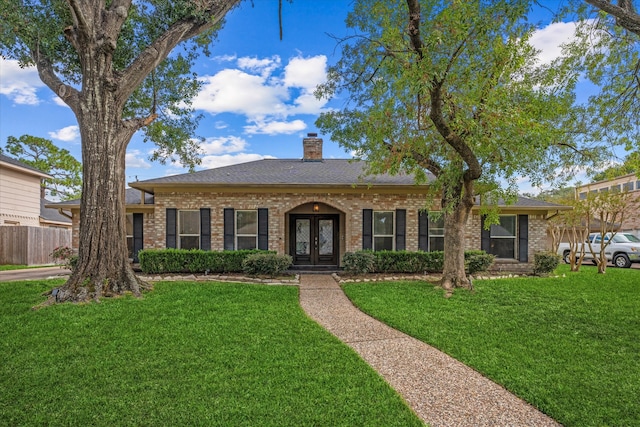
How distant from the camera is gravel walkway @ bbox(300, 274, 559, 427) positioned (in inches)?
115

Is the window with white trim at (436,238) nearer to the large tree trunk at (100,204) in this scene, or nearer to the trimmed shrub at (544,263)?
the trimmed shrub at (544,263)

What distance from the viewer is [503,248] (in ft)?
40.7

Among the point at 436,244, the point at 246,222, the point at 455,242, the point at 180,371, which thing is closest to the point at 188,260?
the point at 246,222

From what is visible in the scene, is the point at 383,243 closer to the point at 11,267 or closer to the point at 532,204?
the point at 532,204

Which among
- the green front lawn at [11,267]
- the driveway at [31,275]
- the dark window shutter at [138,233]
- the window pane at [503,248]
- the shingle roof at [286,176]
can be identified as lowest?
the green front lawn at [11,267]

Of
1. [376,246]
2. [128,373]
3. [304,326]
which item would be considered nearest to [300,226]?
[376,246]

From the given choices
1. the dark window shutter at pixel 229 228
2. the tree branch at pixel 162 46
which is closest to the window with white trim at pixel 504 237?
the dark window shutter at pixel 229 228

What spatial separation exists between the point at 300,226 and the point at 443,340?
8.72 metres

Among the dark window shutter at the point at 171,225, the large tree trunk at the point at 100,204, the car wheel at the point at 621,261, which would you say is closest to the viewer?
the large tree trunk at the point at 100,204

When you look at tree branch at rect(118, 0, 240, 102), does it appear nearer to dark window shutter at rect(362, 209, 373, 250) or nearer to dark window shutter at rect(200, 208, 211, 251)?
dark window shutter at rect(200, 208, 211, 251)

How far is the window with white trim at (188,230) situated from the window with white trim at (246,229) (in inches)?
56.0

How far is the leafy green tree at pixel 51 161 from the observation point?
24.4 meters

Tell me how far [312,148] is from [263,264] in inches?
269

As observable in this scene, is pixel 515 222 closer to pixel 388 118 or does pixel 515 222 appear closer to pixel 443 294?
pixel 443 294
